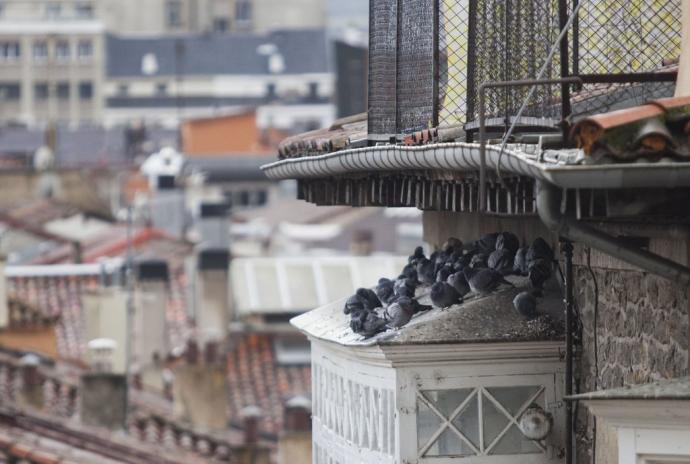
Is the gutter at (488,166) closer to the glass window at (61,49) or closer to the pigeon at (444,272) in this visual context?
the pigeon at (444,272)

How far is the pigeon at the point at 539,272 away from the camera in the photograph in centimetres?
949

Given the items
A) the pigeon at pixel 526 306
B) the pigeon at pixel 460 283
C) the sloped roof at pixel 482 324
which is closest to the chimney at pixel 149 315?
the pigeon at pixel 460 283

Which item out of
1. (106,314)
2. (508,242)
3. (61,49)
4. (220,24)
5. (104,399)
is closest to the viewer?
(508,242)

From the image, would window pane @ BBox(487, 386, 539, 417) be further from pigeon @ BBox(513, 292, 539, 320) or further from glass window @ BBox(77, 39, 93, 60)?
glass window @ BBox(77, 39, 93, 60)

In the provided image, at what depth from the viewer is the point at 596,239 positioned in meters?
7.86

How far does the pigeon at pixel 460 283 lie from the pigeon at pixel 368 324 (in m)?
0.28

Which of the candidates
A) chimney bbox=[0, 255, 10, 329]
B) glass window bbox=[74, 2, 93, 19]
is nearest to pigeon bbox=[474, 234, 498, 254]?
chimney bbox=[0, 255, 10, 329]

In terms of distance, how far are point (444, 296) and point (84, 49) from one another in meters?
123

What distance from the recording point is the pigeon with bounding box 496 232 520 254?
988cm

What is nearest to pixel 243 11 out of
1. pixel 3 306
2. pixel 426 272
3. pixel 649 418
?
pixel 3 306

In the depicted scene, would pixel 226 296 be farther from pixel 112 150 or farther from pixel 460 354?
pixel 112 150

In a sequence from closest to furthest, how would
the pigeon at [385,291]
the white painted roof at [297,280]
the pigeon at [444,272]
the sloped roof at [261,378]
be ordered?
the pigeon at [444,272] < the pigeon at [385,291] < the sloped roof at [261,378] < the white painted roof at [297,280]

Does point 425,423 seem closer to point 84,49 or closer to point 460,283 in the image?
point 460,283

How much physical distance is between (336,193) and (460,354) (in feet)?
8.81
